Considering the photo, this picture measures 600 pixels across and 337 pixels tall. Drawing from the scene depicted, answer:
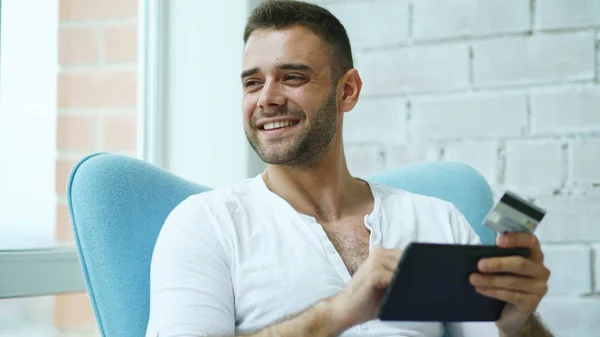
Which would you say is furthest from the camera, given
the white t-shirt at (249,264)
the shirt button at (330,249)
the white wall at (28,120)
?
the white wall at (28,120)

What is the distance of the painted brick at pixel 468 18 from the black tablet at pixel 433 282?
0.97 m

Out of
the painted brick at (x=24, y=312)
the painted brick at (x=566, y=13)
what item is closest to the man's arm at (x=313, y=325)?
the painted brick at (x=24, y=312)

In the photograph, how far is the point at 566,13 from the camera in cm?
179

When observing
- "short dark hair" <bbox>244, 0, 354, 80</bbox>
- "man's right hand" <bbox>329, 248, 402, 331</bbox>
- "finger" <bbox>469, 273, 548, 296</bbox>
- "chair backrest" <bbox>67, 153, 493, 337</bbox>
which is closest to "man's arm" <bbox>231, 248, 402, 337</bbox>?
"man's right hand" <bbox>329, 248, 402, 331</bbox>

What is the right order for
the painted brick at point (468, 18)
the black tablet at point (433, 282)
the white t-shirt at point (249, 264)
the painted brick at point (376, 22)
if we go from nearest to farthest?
the black tablet at point (433, 282) < the white t-shirt at point (249, 264) < the painted brick at point (468, 18) < the painted brick at point (376, 22)

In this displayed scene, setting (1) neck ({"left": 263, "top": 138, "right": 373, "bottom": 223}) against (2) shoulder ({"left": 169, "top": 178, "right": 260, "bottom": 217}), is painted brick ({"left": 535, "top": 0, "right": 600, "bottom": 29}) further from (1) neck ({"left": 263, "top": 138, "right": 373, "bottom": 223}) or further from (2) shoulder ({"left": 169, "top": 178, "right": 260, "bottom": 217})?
(2) shoulder ({"left": 169, "top": 178, "right": 260, "bottom": 217})

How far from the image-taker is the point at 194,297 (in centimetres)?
118

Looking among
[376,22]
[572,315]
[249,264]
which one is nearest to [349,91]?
[376,22]

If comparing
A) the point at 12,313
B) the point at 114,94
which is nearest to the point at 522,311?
the point at 12,313

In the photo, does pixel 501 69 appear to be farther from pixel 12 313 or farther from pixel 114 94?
pixel 12 313

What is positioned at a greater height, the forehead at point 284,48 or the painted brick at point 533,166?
the forehead at point 284,48

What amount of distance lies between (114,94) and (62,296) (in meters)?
0.53

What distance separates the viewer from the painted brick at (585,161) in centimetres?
175

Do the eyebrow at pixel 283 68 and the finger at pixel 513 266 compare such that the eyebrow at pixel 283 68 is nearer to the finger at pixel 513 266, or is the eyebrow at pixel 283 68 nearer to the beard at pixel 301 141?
the beard at pixel 301 141
